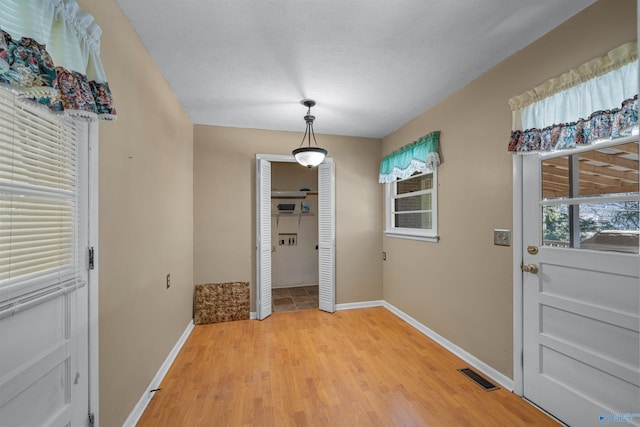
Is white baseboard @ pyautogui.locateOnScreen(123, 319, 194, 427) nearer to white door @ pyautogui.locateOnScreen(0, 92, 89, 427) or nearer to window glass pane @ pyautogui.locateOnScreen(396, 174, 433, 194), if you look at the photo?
white door @ pyautogui.locateOnScreen(0, 92, 89, 427)

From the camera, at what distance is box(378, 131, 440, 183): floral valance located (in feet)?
9.30

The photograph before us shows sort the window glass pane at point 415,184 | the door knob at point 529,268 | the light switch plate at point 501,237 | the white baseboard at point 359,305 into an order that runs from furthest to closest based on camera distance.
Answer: the white baseboard at point 359,305 < the window glass pane at point 415,184 < the light switch plate at point 501,237 < the door knob at point 529,268

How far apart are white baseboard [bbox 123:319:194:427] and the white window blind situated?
111 centimetres

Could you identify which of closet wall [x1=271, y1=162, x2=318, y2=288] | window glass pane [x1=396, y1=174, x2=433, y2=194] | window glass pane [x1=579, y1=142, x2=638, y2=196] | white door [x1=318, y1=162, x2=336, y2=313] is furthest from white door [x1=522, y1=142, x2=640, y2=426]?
closet wall [x1=271, y1=162, x2=318, y2=288]

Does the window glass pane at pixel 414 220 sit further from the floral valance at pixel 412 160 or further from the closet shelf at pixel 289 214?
the closet shelf at pixel 289 214

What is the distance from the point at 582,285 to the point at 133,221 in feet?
9.14

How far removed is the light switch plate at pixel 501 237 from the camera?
204 cm

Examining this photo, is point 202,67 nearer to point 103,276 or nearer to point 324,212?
point 103,276

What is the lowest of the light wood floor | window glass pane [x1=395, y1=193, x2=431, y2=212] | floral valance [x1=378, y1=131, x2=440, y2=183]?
the light wood floor

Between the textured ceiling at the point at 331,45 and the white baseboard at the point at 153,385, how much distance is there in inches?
95.5

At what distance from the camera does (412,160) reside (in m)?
3.16

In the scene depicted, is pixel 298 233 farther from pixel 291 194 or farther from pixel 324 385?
pixel 324 385

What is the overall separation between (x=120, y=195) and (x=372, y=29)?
72.6 inches

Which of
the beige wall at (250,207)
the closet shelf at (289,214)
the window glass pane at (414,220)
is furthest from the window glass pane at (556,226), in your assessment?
the closet shelf at (289,214)
